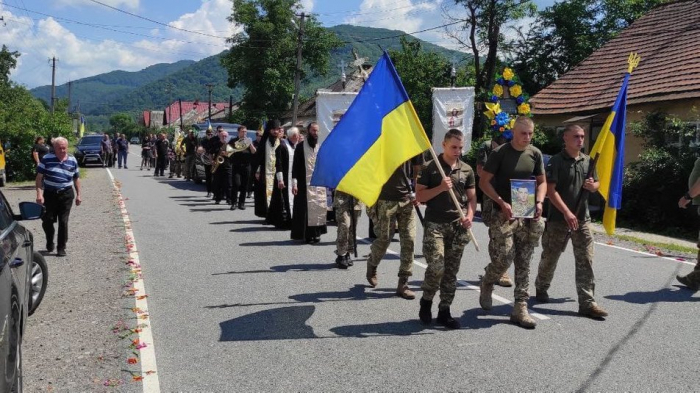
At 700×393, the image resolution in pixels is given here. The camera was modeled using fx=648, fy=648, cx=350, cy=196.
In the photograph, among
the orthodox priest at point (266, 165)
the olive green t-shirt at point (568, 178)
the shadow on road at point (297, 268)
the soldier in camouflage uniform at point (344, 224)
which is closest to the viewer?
the olive green t-shirt at point (568, 178)

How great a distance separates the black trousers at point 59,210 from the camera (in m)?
9.27

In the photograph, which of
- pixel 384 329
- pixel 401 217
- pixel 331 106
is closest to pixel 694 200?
pixel 401 217

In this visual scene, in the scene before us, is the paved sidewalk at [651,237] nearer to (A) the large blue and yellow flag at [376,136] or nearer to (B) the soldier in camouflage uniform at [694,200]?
(B) the soldier in camouflage uniform at [694,200]

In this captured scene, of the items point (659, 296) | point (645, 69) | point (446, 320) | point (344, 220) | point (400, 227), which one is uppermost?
point (645, 69)

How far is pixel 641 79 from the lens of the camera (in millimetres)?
18781

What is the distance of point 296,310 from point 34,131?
20.1m

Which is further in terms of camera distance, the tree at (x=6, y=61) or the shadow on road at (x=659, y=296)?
the tree at (x=6, y=61)

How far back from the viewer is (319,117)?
15164 millimetres

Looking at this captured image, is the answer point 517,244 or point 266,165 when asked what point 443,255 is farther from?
point 266,165

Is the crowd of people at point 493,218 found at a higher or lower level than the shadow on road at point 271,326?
higher

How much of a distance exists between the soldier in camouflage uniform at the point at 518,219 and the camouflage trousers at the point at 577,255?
2.23 ft

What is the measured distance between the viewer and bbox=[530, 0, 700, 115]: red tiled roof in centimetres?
1728

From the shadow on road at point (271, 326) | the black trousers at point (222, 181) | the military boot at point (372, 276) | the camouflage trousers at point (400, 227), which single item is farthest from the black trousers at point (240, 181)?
the shadow on road at point (271, 326)

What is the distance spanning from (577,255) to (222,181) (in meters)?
11.2
